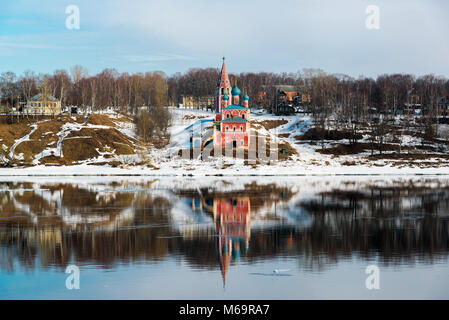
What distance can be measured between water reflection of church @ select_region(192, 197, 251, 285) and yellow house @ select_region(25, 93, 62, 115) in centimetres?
6711

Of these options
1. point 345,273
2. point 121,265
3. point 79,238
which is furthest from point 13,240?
point 345,273

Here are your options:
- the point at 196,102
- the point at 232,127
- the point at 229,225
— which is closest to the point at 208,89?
the point at 196,102

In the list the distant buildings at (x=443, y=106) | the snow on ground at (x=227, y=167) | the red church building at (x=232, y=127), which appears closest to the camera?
the snow on ground at (x=227, y=167)

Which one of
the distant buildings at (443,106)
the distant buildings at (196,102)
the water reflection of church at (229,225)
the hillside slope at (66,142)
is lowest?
the water reflection of church at (229,225)

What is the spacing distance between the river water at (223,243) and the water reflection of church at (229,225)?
64mm

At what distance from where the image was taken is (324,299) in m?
17.8

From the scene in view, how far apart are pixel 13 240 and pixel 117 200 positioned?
1426 centimetres

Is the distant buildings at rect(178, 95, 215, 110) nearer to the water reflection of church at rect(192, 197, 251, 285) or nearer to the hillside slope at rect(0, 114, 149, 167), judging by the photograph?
the hillside slope at rect(0, 114, 149, 167)

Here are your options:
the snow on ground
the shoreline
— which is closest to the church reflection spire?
the shoreline

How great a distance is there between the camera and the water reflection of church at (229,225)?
2357 centimetres

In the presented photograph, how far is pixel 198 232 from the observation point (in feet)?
93.9

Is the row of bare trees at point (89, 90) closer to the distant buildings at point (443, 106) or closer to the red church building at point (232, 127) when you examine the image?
the red church building at point (232, 127)

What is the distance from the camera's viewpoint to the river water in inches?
748

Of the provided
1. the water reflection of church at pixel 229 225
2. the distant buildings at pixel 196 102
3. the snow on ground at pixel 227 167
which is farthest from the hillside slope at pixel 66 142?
the distant buildings at pixel 196 102
